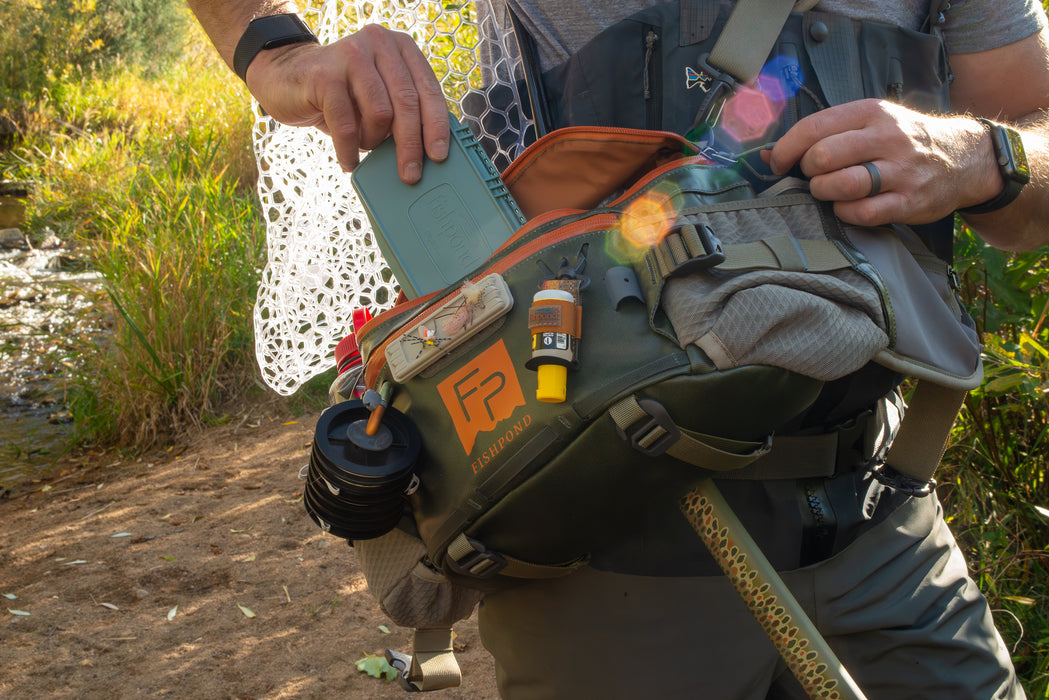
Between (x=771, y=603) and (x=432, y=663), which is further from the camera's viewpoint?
(x=432, y=663)

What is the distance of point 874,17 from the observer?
1.38 m

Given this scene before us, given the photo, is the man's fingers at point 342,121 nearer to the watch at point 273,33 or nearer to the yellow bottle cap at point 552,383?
the watch at point 273,33

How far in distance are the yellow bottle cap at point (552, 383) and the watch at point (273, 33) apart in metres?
0.84

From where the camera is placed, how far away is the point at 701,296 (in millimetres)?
962

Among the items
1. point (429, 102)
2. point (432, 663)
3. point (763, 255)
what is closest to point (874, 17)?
point (763, 255)

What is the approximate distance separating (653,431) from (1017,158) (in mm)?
788

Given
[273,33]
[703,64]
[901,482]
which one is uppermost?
[273,33]

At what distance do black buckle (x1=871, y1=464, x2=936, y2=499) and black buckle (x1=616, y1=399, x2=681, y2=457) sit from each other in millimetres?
687

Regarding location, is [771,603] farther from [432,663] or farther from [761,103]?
[761,103]

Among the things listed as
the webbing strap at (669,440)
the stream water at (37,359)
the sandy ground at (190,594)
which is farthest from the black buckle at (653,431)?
the stream water at (37,359)

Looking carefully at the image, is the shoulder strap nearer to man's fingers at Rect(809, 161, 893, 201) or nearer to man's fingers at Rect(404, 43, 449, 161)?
man's fingers at Rect(809, 161, 893, 201)

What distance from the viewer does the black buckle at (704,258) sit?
0.96 meters

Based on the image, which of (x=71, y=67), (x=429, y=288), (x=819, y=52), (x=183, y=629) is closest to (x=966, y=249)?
(x=819, y=52)

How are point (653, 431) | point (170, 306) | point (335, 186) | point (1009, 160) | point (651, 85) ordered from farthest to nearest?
point (170, 306), point (335, 186), point (651, 85), point (1009, 160), point (653, 431)
